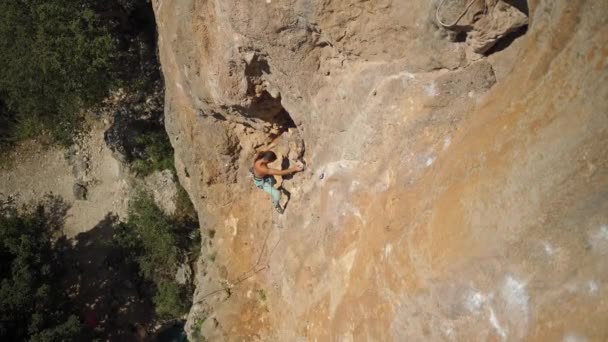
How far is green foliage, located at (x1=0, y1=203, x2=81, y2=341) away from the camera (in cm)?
1206

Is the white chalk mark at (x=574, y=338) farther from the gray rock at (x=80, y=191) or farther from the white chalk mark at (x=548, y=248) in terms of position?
the gray rock at (x=80, y=191)

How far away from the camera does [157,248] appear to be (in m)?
13.8

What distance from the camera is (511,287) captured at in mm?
4328

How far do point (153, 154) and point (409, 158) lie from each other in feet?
34.6

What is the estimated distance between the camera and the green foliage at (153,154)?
14703 millimetres

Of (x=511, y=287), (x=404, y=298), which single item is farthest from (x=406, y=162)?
(x=511, y=287)

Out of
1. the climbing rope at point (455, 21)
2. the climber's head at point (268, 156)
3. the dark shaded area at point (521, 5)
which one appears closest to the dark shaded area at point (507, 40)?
the dark shaded area at point (521, 5)

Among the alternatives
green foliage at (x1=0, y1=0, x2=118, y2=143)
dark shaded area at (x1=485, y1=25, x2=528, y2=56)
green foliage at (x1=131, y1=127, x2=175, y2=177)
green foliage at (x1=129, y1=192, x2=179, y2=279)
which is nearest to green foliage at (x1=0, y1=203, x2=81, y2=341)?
green foliage at (x1=129, y1=192, x2=179, y2=279)

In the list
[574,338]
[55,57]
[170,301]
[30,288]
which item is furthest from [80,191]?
[574,338]

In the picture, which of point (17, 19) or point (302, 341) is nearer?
point (302, 341)

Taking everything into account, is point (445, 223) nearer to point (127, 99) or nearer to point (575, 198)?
point (575, 198)

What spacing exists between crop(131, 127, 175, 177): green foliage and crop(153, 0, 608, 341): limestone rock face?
5123 mm

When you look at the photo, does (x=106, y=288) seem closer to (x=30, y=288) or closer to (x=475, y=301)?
(x=30, y=288)

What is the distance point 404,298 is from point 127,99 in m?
13.0
